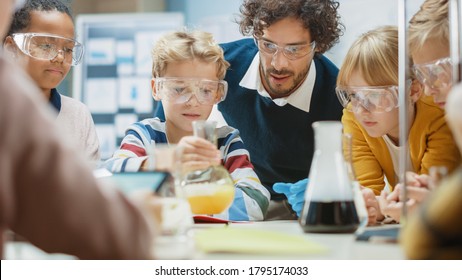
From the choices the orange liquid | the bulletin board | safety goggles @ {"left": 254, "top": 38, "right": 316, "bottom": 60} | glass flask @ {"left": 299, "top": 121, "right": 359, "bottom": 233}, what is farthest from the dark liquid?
the bulletin board

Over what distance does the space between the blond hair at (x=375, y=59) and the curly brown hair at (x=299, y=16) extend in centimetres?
22

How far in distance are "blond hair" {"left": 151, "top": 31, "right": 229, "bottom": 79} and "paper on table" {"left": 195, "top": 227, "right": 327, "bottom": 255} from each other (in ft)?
3.54

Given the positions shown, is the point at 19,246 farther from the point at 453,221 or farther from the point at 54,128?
the point at 453,221

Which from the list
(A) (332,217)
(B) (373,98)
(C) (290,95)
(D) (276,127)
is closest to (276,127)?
(D) (276,127)

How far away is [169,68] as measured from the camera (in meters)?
1.92

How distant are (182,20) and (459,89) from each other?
157 inches

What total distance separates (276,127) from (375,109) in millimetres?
520

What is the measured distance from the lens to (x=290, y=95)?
2092 mm

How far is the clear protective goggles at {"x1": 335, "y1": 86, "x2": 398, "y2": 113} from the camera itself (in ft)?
5.31

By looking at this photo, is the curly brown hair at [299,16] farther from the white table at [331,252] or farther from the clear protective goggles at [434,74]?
the white table at [331,252]

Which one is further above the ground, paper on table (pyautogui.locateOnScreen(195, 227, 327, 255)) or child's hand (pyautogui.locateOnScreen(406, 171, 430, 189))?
child's hand (pyautogui.locateOnScreen(406, 171, 430, 189))

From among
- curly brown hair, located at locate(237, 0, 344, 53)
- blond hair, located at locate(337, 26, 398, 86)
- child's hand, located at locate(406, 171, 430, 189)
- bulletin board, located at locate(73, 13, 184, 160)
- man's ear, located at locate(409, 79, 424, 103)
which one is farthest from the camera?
bulletin board, located at locate(73, 13, 184, 160)

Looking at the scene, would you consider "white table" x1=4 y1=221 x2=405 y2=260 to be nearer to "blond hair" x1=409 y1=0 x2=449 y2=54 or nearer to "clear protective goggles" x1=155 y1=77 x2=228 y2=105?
"blond hair" x1=409 y1=0 x2=449 y2=54

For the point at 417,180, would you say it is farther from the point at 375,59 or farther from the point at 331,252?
the point at 375,59
